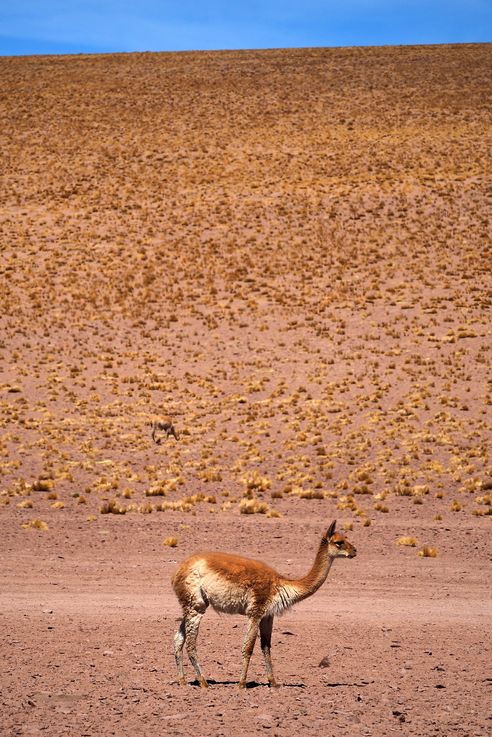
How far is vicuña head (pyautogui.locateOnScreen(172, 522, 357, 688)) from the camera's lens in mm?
7703

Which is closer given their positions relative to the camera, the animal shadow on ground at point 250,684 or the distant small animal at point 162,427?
the animal shadow on ground at point 250,684

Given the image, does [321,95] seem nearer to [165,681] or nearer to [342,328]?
[342,328]

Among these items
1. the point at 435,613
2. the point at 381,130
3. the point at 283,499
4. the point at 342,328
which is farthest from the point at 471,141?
the point at 435,613

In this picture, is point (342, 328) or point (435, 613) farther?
point (342, 328)

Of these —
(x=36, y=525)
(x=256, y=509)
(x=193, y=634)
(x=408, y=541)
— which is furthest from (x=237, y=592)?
(x=256, y=509)

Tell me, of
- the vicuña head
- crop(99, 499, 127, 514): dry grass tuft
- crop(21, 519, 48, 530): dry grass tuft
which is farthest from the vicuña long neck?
crop(99, 499, 127, 514): dry grass tuft

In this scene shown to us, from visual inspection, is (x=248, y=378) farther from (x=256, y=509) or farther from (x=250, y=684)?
(x=250, y=684)

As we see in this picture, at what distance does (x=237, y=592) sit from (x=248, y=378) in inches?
971

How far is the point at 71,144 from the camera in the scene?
2227 inches

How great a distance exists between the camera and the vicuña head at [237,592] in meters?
7.70

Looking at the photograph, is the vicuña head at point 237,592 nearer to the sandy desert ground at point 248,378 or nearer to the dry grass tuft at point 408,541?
the sandy desert ground at point 248,378

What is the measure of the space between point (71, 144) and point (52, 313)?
2226 centimetres

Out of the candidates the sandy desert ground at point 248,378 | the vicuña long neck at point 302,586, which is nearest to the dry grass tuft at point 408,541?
the sandy desert ground at point 248,378

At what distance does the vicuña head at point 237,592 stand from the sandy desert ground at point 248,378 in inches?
→ 18.2
